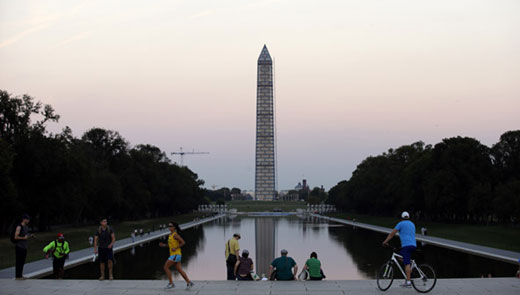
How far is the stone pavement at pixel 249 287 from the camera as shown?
13602 millimetres

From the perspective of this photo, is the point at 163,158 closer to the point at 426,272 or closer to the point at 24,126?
the point at 24,126

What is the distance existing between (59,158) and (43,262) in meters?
22.4

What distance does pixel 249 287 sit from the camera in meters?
14.4

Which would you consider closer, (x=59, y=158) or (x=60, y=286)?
(x=60, y=286)

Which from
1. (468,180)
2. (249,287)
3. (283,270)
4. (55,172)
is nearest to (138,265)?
(283,270)

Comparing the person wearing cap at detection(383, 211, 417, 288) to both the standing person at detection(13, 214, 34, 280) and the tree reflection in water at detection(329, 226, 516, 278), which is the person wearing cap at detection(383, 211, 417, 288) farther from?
the tree reflection in water at detection(329, 226, 516, 278)

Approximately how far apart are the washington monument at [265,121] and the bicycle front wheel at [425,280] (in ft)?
533

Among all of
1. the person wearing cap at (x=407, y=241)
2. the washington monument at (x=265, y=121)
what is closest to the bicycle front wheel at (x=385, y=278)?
the person wearing cap at (x=407, y=241)

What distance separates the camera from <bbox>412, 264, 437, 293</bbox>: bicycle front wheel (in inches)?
521

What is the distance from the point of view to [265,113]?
176m

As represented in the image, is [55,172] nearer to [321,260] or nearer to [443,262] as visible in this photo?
[321,260]

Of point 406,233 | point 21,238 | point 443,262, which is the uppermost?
point 406,233

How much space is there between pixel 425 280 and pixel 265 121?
16326cm

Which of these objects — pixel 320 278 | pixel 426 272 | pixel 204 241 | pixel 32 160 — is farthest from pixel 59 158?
pixel 426 272
